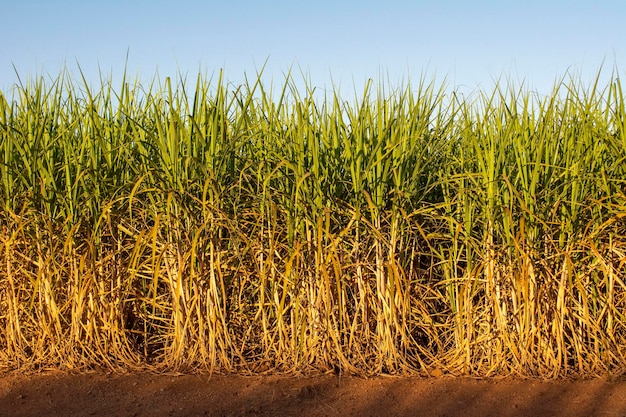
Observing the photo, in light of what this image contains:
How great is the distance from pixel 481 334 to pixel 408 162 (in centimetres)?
97

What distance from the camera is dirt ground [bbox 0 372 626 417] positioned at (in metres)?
3.28

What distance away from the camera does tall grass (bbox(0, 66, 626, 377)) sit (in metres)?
3.46

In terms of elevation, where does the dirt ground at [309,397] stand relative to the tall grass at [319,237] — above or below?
below

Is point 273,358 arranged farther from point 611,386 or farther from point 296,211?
point 611,386

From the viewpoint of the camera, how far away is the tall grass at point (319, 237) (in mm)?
3465

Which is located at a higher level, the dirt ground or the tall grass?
the tall grass

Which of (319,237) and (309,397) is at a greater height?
(319,237)

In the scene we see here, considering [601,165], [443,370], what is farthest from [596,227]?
[443,370]

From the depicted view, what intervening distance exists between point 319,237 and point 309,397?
0.80 meters

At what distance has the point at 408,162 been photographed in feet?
11.8

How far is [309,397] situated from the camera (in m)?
3.41

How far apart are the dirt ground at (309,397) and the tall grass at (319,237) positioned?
0.10m

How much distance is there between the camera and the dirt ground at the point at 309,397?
10.8 feet

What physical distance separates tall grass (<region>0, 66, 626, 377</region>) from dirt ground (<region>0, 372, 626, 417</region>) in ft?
0.34
